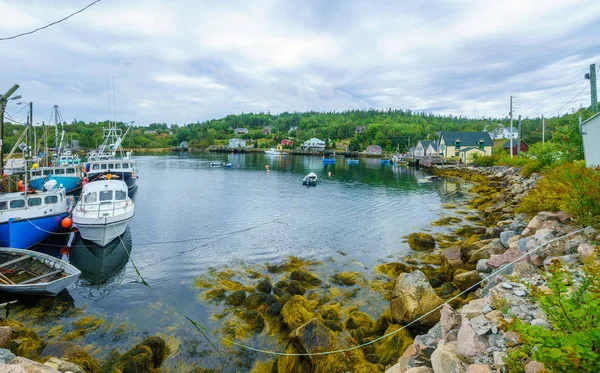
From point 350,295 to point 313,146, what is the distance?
147 m

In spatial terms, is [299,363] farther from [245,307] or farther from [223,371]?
[245,307]

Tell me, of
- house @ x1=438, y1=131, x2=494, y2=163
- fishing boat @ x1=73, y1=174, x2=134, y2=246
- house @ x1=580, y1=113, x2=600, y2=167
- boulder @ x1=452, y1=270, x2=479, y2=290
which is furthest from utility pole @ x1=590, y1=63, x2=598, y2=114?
house @ x1=438, y1=131, x2=494, y2=163

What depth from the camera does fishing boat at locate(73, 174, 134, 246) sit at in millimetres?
20156

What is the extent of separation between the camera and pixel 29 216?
1984 centimetres

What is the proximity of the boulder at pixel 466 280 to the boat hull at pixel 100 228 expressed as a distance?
19411mm

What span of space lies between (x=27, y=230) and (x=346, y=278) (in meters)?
18.9

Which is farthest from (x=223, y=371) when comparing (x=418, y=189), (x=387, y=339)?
(x=418, y=189)

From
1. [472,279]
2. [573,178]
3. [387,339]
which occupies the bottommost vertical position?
[387,339]

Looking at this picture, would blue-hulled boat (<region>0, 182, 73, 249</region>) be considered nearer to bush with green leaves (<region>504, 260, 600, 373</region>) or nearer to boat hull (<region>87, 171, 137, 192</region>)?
boat hull (<region>87, 171, 137, 192</region>)

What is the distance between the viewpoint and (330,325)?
11.5 metres

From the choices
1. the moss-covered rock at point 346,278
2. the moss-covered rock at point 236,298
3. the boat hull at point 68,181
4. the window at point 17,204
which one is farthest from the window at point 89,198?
the moss-covered rock at point 346,278

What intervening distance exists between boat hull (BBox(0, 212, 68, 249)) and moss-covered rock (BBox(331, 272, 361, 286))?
1801cm

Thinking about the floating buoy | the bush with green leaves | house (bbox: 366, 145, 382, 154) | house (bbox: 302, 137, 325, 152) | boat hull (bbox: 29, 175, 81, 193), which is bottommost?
the floating buoy

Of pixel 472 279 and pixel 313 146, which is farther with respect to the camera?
pixel 313 146
